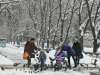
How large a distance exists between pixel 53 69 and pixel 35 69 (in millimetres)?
1124

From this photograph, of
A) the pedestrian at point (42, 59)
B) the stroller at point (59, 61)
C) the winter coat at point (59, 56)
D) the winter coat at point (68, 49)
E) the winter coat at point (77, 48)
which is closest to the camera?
the pedestrian at point (42, 59)

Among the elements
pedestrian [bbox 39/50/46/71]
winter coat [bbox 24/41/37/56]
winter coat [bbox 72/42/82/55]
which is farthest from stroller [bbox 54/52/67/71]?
winter coat [bbox 24/41/37/56]

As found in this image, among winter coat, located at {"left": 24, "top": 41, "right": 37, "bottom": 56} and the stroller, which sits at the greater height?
winter coat, located at {"left": 24, "top": 41, "right": 37, "bottom": 56}

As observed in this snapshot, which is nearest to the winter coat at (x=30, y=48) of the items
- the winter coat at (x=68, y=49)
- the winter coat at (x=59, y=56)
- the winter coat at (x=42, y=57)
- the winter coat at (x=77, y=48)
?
the winter coat at (x=42, y=57)

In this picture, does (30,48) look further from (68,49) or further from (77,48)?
(77,48)

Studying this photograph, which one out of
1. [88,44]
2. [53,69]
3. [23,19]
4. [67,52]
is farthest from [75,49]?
[88,44]

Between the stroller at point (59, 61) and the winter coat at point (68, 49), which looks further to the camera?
the winter coat at point (68, 49)

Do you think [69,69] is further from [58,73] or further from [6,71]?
[6,71]

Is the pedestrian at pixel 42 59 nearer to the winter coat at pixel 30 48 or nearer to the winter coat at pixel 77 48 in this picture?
the winter coat at pixel 30 48

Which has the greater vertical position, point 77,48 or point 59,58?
point 77,48

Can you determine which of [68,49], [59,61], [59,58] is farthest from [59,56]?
[68,49]

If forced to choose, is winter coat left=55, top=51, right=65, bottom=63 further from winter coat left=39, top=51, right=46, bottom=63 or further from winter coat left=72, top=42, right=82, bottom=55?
winter coat left=72, top=42, right=82, bottom=55

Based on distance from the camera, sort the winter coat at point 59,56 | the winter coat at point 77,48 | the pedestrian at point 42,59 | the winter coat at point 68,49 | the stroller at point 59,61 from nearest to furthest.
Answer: the pedestrian at point 42,59 < the stroller at point 59,61 < the winter coat at point 59,56 < the winter coat at point 68,49 < the winter coat at point 77,48

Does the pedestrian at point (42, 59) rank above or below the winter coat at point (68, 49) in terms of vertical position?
below
